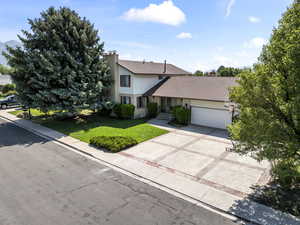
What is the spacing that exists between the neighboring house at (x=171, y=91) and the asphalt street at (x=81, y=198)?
11.0m

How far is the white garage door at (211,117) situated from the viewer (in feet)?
53.4

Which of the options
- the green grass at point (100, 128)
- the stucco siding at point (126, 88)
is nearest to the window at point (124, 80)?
the stucco siding at point (126, 88)

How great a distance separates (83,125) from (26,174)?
29.9ft

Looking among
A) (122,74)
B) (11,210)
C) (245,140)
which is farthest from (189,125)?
(11,210)

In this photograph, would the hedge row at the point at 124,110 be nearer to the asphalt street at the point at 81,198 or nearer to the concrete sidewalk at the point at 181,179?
the concrete sidewalk at the point at 181,179

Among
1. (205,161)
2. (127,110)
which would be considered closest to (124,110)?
(127,110)

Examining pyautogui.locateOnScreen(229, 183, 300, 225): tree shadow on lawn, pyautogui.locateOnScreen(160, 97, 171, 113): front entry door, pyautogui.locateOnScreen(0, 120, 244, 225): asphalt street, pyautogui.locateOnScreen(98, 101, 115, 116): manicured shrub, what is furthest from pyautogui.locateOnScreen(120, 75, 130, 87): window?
pyautogui.locateOnScreen(229, 183, 300, 225): tree shadow on lawn

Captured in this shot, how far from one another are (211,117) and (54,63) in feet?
48.4

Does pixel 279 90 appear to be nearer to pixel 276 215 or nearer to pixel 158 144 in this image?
pixel 276 215

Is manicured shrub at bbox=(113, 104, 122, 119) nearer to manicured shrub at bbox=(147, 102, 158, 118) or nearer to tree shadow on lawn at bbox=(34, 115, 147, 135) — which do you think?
tree shadow on lawn at bbox=(34, 115, 147, 135)

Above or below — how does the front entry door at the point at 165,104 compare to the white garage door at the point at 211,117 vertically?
above

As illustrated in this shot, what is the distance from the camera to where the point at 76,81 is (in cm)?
1739

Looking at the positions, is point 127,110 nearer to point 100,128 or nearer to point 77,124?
point 100,128

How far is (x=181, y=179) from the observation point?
328 inches
